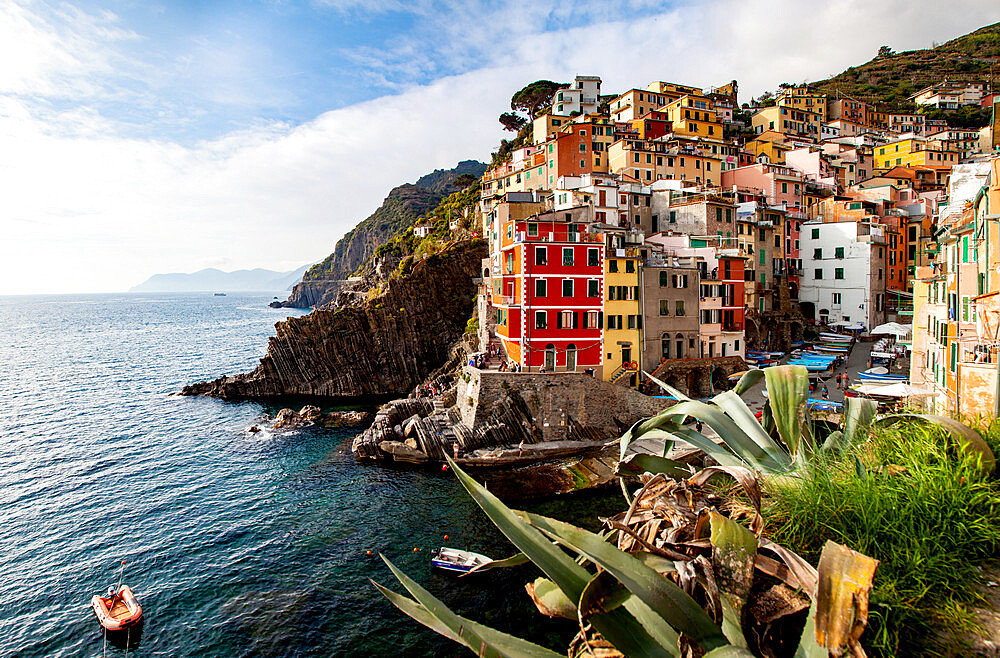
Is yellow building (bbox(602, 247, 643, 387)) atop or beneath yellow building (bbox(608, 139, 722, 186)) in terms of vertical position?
beneath

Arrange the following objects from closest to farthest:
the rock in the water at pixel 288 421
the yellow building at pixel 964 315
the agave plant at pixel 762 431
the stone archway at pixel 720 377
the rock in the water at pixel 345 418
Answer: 1. the agave plant at pixel 762 431
2. the yellow building at pixel 964 315
3. the stone archway at pixel 720 377
4. the rock in the water at pixel 288 421
5. the rock in the water at pixel 345 418

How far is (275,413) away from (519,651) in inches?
2296

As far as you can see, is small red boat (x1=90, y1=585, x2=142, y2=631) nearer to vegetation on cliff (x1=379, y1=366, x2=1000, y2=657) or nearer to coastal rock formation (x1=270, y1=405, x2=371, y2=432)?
vegetation on cliff (x1=379, y1=366, x2=1000, y2=657)

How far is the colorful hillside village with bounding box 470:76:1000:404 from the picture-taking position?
73.8 ft

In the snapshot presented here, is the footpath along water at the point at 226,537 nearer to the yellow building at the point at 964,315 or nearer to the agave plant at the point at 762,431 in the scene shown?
the yellow building at the point at 964,315

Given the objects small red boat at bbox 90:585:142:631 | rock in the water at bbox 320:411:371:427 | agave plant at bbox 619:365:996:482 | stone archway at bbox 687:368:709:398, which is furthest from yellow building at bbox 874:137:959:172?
small red boat at bbox 90:585:142:631

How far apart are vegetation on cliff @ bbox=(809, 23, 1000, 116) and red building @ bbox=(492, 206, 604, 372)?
360 feet

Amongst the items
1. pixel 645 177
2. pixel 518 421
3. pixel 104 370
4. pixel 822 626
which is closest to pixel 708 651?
pixel 822 626

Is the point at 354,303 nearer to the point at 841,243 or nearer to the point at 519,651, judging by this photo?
the point at 841,243

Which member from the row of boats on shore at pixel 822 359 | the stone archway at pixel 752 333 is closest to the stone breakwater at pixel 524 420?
the row of boats on shore at pixel 822 359

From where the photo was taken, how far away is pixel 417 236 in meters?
87.6

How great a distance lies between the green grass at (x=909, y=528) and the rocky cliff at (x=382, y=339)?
62651 mm

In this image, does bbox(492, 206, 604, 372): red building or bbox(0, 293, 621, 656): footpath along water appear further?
bbox(492, 206, 604, 372): red building

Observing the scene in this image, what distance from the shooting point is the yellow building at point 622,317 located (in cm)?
4162
